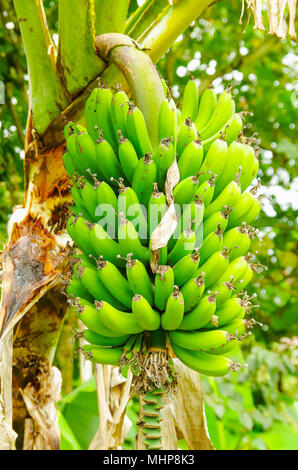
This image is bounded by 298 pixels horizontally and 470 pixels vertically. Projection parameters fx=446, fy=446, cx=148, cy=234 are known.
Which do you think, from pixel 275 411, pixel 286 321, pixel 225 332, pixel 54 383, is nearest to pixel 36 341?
pixel 54 383

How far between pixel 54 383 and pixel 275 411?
4.74 feet

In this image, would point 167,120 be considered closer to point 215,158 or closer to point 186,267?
point 215,158

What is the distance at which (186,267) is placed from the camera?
849 mm

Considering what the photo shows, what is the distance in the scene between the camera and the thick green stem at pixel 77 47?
108cm

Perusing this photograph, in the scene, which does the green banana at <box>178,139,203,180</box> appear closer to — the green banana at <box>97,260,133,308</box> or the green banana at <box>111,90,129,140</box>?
the green banana at <box>111,90,129,140</box>

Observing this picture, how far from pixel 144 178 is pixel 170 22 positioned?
510 millimetres

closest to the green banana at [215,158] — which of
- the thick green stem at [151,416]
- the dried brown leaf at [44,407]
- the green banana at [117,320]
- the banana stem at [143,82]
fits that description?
the banana stem at [143,82]

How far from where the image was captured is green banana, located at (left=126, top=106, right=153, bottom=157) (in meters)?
0.91

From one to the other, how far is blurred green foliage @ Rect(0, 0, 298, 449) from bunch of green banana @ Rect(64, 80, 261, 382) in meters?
0.85

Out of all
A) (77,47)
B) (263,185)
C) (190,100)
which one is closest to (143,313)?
(190,100)

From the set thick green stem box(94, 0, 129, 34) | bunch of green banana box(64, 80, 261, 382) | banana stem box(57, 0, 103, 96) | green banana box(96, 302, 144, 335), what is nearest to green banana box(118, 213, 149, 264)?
bunch of green banana box(64, 80, 261, 382)

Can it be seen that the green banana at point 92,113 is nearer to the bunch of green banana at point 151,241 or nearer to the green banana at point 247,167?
the bunch of green banana at point 151,241

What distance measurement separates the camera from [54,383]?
4.57 ft

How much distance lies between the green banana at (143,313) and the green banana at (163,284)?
28 millimetres
